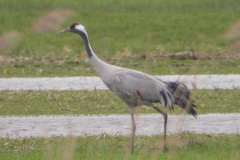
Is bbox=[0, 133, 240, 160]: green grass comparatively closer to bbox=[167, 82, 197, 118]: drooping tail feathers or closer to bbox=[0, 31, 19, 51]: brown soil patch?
bbox=[167, 82, 197, 118]: drooping tail feathers

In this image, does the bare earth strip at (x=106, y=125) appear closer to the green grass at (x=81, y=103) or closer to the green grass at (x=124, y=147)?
the green grass at (x=124, y=147)

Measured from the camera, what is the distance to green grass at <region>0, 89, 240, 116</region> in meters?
8.02

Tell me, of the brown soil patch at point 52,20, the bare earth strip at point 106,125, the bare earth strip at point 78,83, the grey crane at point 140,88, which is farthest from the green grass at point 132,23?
the brown soil patch at point 52,20

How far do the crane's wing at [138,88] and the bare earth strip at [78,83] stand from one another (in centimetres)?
392

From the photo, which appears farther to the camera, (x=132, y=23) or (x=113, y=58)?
(x=132, y=23)

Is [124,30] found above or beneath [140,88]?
beneath

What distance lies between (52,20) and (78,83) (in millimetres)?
8496

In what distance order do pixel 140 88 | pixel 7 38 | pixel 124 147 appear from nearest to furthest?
pixel 7 38 → pixel 124 147 → pixel 140 88

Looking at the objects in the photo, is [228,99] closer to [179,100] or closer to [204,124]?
[204,124]

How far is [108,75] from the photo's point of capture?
587cm

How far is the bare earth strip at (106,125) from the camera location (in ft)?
20.8

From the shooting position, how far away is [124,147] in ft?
18.4

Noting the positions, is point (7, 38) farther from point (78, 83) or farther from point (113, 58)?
point (113, 58)

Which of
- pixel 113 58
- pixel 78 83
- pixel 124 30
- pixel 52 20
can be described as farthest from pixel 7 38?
pixel 124 30
